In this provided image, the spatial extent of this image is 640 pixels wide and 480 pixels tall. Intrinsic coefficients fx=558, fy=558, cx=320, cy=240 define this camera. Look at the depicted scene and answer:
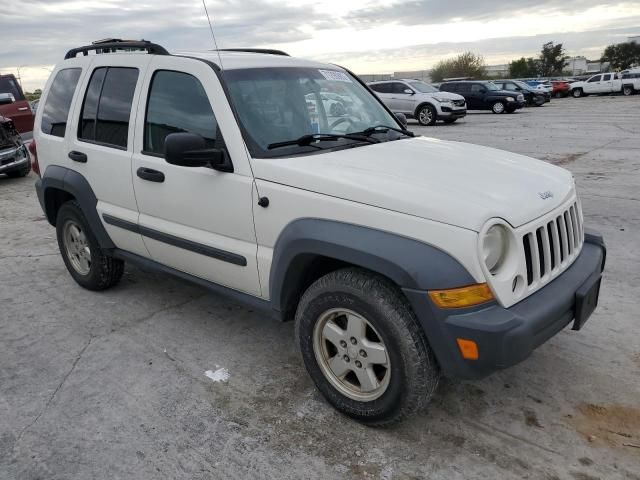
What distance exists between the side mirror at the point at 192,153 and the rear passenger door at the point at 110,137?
3.21 ft

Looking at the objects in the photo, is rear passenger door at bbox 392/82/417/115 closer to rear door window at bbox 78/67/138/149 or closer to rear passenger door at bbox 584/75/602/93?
rear door window at bbox 78/67/138/149

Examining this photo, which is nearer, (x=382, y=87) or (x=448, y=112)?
(x=448, y=112)

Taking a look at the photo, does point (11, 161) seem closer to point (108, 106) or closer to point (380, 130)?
point (108, 106)

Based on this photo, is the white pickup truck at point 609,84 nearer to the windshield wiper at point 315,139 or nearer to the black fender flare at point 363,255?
the windshield wiper at point 315,139

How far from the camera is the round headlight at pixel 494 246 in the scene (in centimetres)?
250

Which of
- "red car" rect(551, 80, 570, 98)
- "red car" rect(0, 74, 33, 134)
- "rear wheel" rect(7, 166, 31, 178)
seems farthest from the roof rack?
"red car" rect(551, 80, 570, 98)

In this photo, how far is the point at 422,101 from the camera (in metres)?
19.9

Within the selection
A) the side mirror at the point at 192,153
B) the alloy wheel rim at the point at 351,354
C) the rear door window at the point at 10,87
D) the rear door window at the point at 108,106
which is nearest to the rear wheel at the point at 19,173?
the rear door window at the point at 10,87

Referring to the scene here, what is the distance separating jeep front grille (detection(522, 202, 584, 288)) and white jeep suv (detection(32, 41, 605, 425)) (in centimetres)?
1

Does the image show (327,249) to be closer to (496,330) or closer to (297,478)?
(496,330)

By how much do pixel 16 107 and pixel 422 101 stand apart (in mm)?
12816

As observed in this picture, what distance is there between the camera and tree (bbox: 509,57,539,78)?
6384 cm

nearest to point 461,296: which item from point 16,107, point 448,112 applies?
point 16,107

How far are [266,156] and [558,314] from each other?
66.8 inches
